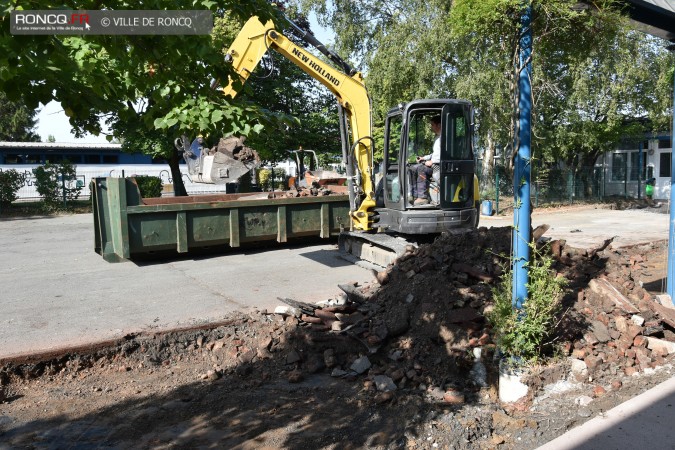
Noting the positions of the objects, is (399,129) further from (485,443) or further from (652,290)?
(485,443)

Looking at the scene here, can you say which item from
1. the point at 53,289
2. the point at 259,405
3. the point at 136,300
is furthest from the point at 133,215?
the point at 259,405

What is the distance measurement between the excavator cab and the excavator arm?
1059 mm

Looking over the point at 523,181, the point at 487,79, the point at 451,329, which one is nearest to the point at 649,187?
the point at 487,79

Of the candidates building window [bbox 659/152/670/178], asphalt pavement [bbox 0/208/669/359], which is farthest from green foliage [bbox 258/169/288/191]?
building window [bbox 659/152/670/178]

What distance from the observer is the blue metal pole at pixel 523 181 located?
4773mm

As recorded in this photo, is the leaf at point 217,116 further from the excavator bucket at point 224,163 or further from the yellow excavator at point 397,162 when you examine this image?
the excavator bucket at point 224,163

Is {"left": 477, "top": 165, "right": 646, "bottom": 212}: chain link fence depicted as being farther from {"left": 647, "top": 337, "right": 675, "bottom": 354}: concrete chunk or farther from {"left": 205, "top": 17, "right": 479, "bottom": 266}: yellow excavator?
{"left": 647, "top": 337, "right": 675, "bottom": 354}: concrete chunk

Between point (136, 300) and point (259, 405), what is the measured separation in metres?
3.70

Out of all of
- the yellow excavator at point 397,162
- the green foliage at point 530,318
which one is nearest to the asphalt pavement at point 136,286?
the yellow excavator at point 397,162

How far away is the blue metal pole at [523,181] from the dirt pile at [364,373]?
633 millimetres

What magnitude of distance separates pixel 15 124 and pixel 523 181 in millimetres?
54339

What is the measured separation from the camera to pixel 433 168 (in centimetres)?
980

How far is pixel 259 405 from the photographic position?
4.80m

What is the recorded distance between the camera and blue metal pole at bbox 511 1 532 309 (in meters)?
4.77
